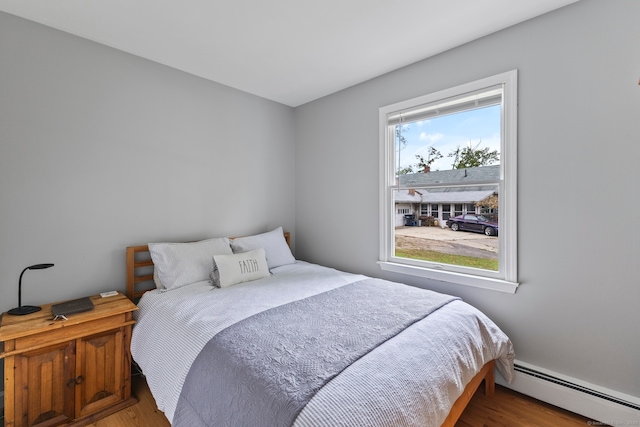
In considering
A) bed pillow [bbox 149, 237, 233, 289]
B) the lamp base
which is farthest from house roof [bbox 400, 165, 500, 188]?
the lamp base

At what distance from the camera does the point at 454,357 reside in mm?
1416

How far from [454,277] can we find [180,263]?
7.41 ft

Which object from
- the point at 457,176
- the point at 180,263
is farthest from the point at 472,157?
the point at 180,263

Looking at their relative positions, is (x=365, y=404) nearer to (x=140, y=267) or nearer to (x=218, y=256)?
(x=218, y=256)

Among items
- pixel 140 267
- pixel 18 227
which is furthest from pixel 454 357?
pixel 18 227

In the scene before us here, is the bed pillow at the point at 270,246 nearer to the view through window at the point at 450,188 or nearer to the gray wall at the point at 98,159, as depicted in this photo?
the gray wall at the point at 98,159

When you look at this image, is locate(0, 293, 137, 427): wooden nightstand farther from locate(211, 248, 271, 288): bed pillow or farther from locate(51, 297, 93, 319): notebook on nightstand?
locate(211, 248, 271, 288): bed pillow

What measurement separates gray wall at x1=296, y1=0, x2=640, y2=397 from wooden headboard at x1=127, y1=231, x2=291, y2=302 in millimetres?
2589

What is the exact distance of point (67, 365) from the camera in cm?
169

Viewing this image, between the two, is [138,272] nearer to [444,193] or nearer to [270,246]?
[270,246]

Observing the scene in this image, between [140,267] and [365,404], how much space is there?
7.23 ft

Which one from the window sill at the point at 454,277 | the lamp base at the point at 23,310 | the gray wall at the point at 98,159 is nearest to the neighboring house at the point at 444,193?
the window sill at the point at 454,277

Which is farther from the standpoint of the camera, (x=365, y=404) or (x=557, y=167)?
(x=557, y=167)

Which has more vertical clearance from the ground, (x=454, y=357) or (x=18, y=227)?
(x=18, y=227)
